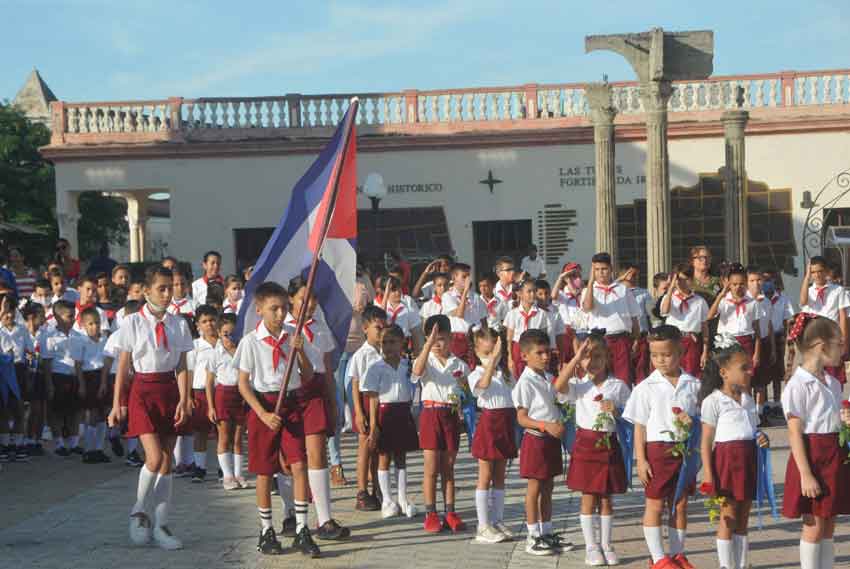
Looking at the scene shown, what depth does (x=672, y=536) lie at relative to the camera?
311 inches

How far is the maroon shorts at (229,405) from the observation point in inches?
441

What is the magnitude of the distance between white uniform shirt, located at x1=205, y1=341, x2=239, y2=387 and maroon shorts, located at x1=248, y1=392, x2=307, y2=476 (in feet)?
8.58

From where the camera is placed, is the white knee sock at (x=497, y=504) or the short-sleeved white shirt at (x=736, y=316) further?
the short-sleeved white shirt at (x=736, y=316)

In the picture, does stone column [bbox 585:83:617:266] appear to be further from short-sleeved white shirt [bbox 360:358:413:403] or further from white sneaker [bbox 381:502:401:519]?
white sneaker [bbox 381:502:401:519]

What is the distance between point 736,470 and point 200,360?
563cm

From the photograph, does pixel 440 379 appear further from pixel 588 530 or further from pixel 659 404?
pixel 659 404

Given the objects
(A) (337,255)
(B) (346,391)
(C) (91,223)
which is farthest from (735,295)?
(C) (91,223)

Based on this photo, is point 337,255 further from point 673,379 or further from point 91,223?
point 91,223

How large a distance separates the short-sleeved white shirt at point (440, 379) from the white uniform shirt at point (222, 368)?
222cm

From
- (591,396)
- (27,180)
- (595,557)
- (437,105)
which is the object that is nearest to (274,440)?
(591,396)

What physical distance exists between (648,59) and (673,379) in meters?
10.6

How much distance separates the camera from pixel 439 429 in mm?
9375

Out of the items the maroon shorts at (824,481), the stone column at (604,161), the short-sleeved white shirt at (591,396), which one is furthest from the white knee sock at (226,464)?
the stone column at (604,161)

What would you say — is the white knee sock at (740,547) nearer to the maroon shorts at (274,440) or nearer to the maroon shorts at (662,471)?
the maroon shorts at (662,471)
